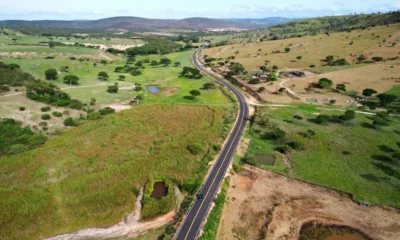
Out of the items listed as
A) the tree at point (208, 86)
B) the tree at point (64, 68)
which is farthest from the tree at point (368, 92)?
the tree at point (64, 68)

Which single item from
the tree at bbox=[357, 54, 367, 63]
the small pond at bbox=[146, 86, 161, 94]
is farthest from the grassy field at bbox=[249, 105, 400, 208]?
the tree at bbox=[357, 54, 367, 63]

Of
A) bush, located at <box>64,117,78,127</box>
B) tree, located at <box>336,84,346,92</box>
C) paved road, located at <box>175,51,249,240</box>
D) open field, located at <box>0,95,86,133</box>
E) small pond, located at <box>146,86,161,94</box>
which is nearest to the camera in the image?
paved road, located at <box>175,51,249,240</box>

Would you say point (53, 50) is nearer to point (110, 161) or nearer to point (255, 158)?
point (110, 161)

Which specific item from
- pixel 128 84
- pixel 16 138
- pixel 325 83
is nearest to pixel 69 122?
pixel 16 138

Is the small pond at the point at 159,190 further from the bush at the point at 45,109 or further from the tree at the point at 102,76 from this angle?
the tree at the point at 102,76

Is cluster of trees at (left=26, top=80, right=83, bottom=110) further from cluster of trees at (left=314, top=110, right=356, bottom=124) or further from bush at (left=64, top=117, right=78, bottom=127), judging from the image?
cluster of trees at (left=314, top=110, right=356, bottom=124)

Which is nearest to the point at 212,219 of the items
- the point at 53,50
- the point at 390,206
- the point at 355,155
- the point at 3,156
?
the point at 390,206
